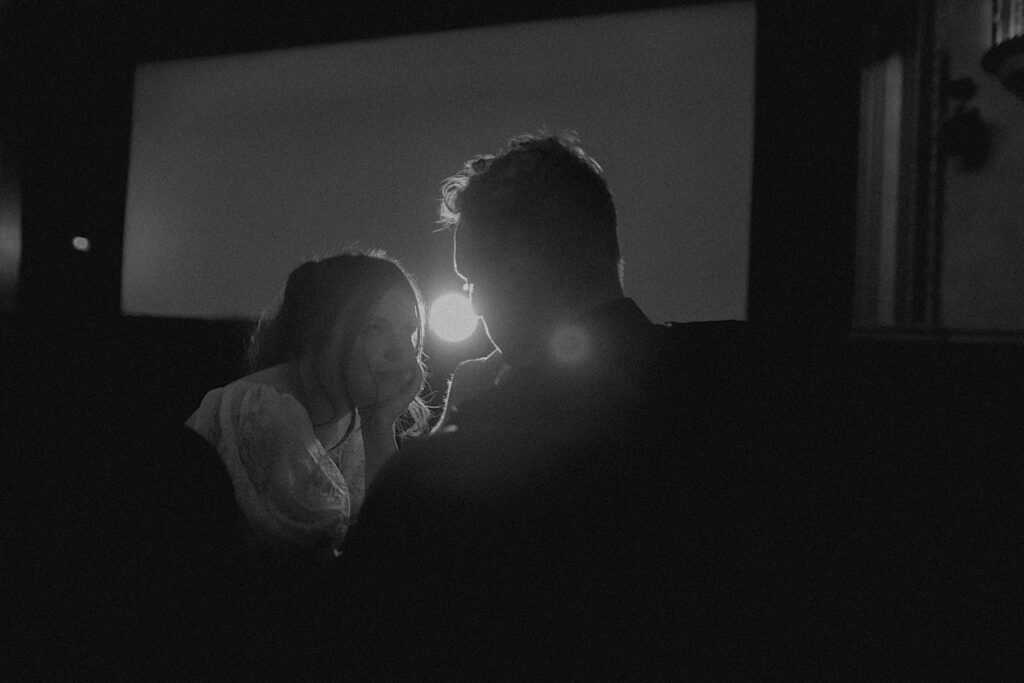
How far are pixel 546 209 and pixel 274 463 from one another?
2.36 feet

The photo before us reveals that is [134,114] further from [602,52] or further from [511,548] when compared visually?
[511,548]

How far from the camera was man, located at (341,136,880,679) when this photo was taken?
72 centimetres

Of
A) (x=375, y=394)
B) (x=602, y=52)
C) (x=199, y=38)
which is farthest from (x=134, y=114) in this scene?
(x=375, y=394)

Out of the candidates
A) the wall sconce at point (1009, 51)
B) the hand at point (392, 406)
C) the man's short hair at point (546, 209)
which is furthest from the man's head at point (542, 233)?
the wall sconce at point (1009, 51)

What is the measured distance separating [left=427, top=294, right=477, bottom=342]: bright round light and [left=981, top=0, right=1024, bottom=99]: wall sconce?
5.48 feet

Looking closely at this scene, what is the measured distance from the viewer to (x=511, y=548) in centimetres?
73

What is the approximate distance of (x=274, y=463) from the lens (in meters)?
1.43

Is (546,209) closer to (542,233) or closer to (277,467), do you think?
(542,233)

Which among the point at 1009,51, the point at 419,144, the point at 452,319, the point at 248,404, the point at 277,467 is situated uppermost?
the point at 419,144

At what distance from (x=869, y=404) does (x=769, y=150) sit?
1990mm

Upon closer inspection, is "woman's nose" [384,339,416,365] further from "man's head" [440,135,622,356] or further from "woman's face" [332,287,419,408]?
"man's head" [440,135,622,356]

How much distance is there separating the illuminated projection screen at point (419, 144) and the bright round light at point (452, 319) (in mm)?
452

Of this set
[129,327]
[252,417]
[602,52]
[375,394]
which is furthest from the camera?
[129,327]

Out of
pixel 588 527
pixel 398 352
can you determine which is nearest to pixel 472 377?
pixel 398 352
